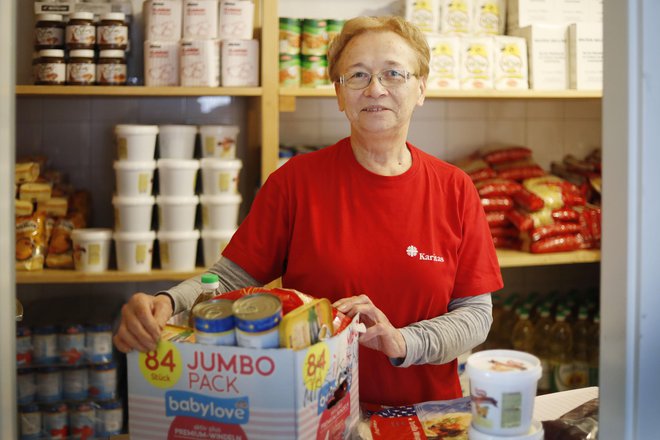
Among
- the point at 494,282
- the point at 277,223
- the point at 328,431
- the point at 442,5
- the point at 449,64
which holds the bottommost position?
the point at 328,431

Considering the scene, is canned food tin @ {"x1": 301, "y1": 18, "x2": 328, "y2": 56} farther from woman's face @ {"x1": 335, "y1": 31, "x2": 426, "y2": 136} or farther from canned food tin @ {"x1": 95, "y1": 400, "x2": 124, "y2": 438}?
canned food tin @ {"x1": 95, "y1": 400, "x2": 124, "y2": 438}

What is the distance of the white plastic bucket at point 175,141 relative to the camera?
8.55 feet

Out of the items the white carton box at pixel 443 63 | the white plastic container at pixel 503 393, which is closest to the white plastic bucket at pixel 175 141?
the white carton box at pixel 443 63

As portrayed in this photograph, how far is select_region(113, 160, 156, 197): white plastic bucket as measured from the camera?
8.36 ft

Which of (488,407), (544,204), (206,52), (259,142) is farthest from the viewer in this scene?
(544,204)

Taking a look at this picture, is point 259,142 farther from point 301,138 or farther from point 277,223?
point 277,223

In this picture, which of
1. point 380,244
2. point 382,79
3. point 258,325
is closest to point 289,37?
point 382,79

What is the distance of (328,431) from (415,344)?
0.41 meters

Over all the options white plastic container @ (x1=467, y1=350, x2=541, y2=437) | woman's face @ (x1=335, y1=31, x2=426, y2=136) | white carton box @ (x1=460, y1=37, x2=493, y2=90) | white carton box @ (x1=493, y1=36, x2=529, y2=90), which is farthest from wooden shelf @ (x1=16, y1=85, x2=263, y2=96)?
white plastic container @ (x1=467, y1=350, x2=541, y2=437)

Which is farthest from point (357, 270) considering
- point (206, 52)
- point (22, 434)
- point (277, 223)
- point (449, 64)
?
point (22, 434)

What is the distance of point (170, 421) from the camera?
1.02 m

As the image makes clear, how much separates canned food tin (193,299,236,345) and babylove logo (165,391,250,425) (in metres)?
0.07

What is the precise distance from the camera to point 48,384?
2625 mm

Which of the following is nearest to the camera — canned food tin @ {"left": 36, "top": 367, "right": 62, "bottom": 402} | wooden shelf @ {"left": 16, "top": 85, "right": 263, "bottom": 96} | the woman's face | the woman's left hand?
the woman's left hand
